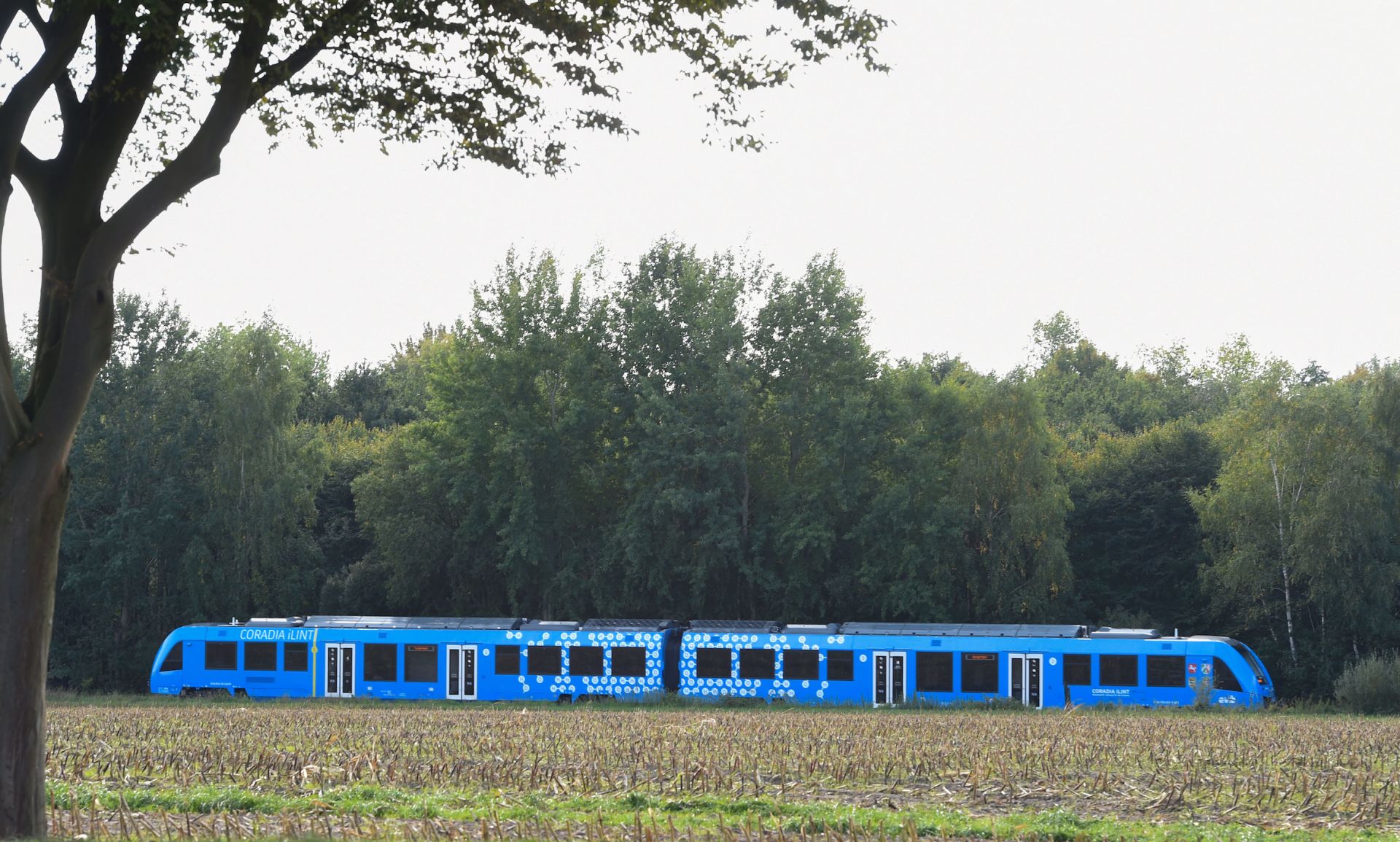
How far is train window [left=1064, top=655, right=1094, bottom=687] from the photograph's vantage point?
36.3 metres

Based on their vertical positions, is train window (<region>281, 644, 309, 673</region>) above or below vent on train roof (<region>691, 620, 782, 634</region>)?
below

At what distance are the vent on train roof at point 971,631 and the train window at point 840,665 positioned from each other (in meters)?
0.60

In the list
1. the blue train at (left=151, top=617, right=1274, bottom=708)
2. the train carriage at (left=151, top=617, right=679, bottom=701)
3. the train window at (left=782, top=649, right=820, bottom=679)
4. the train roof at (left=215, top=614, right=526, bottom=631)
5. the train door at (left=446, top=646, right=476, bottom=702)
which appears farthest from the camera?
the train roof at (left=215, top=614, right=526, bottom=631)

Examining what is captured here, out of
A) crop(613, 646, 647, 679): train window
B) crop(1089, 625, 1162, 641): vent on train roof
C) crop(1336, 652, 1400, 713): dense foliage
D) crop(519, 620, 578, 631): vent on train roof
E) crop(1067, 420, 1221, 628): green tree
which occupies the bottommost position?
crop(1336, 652, 1400, 713): dense foliage

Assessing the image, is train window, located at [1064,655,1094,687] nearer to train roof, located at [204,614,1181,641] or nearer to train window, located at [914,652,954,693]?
train roof, located at [204,614,1181,641]

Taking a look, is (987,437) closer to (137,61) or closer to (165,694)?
(165,694)

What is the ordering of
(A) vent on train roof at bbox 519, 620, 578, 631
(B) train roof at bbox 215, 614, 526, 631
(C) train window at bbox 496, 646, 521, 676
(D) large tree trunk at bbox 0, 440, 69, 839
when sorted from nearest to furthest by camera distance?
(D) large tree trunk at bbox 0, 440, 69, 839 < (C) train window at bbox 496, 646, 521, 676 < (A) vent on train roof at bbox 519, 620, 578, 631 < (B) train roof at bbox 215, 614, 526, 631

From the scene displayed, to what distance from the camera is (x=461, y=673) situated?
39281mm

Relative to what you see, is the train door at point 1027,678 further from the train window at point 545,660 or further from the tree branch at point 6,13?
the tree branch at point 6,13

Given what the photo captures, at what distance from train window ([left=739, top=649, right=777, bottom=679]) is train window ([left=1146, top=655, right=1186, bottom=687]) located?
952cm

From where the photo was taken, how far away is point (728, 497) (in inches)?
1911

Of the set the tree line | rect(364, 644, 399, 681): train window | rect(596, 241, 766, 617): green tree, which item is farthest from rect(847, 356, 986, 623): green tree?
rect(364, 644, 399, 681): train window

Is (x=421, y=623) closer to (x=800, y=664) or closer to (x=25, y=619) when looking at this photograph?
(x=800, y=664)

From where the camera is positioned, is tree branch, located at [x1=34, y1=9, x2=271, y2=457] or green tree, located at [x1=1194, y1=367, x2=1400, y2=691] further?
green tree, located at [x1=1194, y1=367, x2=1400, y2=691]
